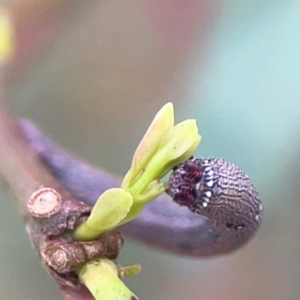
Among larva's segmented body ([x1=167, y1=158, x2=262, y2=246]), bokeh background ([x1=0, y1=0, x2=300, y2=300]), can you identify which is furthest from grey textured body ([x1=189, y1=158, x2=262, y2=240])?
bokeh background ([x1=0, y1=0, x2=300, y2=300])

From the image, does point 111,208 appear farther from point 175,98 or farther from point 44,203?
point 175,98

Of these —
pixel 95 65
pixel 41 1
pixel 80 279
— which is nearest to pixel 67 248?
pixel 80 279

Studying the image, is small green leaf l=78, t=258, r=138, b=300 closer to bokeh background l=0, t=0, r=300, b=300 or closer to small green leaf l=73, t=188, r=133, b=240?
small green leaf l=73, t=188, r=133, b=240

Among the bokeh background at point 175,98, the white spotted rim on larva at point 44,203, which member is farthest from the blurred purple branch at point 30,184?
the bokeh background at point 175,98

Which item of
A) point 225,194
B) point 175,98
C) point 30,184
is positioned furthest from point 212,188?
point 175,98

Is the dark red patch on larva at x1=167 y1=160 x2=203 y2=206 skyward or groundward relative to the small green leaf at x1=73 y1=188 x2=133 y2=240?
skyward

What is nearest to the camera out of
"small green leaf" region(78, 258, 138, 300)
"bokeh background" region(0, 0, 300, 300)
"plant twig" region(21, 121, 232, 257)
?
"small green leaf" region(78, 258, 138, 300)

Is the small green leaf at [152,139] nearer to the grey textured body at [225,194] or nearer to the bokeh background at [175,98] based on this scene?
the grey textured body at [225,194]
